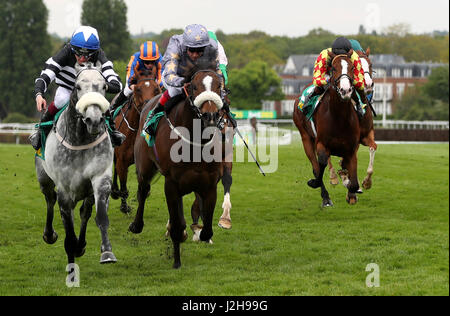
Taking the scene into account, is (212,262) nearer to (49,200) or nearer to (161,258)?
(161,258)

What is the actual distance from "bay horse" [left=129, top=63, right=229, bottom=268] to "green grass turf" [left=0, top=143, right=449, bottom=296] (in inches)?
29.5

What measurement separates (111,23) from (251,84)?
20200 millimetres

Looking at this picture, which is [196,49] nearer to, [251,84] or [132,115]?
[132,115]

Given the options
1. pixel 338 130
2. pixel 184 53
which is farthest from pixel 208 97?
pixel 338 130

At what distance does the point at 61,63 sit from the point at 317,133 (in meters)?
4.22

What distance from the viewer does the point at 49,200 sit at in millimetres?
9734

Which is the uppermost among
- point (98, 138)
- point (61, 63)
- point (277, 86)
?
point (61, 63)

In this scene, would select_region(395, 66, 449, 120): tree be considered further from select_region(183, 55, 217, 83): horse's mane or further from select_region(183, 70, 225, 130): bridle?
select_region(183, 70, 225, 130): bridle

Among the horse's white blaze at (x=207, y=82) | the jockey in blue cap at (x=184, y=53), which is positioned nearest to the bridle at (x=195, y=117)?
the horse's white blaze at (x=207, y=82)

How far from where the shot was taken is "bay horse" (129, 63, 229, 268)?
24.3 ft

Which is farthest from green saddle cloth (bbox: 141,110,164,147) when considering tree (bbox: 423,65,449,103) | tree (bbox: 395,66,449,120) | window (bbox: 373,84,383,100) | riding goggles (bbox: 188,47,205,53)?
window (bbox: 373,84,383,100)

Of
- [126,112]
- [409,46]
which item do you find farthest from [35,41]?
[126,112]

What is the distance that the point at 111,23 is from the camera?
69.3 m

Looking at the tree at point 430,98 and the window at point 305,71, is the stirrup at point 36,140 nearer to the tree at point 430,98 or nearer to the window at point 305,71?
the tree at point 430,98
